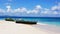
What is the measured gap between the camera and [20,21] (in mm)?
21656
